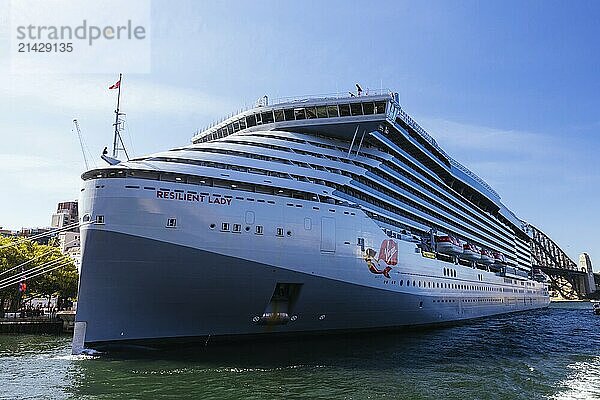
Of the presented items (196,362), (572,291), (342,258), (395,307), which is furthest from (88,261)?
(572,291)

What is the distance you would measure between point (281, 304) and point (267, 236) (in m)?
4.16

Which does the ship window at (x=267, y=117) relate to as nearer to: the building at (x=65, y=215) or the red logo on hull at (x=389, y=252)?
the red logo on hull at (x=389, y=252)

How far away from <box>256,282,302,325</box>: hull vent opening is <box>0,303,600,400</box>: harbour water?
1.37 meters

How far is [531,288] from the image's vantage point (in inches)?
2788

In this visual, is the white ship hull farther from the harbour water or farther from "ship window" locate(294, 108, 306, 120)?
"ship window" locate(294, 108, 306, 120)

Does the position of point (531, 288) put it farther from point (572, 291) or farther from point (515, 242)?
point (572, 291)

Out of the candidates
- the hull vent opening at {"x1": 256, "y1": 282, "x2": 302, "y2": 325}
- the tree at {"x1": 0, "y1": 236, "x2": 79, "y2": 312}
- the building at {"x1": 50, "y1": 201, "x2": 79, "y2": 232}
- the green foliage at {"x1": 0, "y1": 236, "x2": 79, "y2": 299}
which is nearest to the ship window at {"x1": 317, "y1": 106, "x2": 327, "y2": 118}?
the hull vent opening at {"x1": 256, "y1": 282, "x2": 302, "y2": 325}

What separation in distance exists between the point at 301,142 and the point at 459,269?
20.1 m

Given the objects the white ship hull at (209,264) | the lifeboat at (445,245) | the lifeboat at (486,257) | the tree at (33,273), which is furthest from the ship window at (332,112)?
the tree at (33,273)

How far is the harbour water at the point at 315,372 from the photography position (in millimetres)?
16156

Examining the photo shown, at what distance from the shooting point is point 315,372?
19.1m

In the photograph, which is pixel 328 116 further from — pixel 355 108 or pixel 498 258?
pixel 498 258

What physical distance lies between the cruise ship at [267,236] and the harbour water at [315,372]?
5.75ft

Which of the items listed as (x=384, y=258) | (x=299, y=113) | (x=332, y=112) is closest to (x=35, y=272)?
(x=299, y=113)
